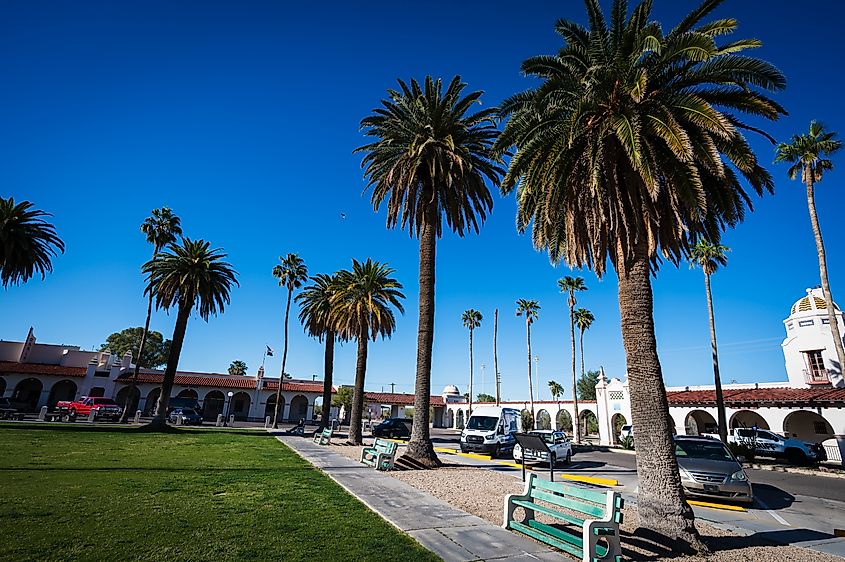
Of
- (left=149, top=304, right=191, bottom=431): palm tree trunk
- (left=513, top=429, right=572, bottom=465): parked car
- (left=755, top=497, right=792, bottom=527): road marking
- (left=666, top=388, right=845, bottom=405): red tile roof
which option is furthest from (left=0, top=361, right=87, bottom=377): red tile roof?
(left=666, top=388, right=845, bottom=405): red tile roof

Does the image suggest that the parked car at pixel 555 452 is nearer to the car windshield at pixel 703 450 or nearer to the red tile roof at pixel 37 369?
the car windshield at pixel 703 450

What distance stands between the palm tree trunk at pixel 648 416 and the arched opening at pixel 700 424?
36.6m

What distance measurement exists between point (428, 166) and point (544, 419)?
145 ft

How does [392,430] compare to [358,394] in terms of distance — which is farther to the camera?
[392,430]

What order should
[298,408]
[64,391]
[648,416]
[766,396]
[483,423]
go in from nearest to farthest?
1. [648,416]
2. [483,423]
3. [766,396]
4. [64,391]
5. [298,408]

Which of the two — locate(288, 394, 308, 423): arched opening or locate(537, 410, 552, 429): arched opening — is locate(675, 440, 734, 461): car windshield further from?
locate(288, 394, 308, 423): arched opening

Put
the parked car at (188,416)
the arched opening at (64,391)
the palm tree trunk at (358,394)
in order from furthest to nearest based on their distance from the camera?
the arched opening at (64,391), the parked car at (188,416), the palm tree trunk at (358,394)

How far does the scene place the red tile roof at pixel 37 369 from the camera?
4558cm

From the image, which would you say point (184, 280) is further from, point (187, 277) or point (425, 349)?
point (425, 349)

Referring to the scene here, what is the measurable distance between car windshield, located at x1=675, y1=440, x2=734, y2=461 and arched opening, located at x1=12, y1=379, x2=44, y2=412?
58.9m

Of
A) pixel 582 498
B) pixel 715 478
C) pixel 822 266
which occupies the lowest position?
pixel 715 478

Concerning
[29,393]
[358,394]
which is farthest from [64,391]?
[358,394]

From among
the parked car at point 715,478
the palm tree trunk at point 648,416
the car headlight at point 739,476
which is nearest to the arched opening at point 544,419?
the parked car at point 715,478

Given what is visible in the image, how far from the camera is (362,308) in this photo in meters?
29.5
